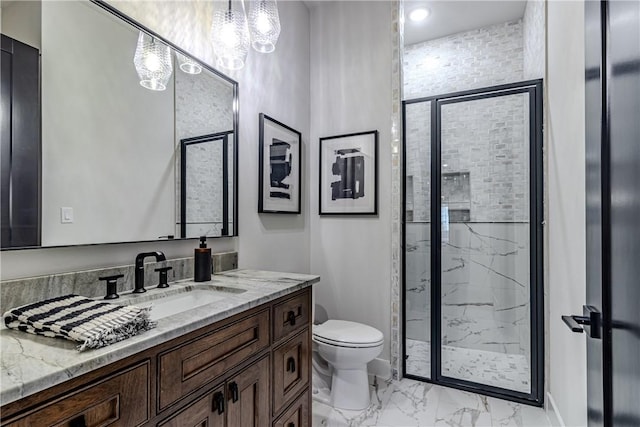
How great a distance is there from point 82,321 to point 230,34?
4.83 ft

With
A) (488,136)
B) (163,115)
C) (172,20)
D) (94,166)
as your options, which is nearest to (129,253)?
(94,166)

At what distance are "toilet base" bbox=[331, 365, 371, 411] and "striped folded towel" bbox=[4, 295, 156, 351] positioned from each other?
1519 mm

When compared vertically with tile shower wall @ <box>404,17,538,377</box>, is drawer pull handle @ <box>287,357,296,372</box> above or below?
below

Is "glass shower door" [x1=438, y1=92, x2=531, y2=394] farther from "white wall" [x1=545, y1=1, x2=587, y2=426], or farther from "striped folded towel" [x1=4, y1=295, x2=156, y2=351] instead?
"striped folded towel" [x1=4, y1=295, x2=156, y2=351]

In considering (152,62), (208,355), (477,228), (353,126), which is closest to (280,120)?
(353,126)

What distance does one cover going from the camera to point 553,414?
1.89 m

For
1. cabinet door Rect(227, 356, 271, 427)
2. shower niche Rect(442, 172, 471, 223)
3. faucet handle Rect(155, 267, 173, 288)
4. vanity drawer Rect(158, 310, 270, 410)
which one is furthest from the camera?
shower niche Rect(442, 172, 471, 223)

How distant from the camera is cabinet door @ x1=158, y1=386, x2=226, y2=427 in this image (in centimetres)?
90

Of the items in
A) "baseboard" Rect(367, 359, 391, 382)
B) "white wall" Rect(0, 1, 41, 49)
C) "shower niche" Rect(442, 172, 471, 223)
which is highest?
"white wall" Rect(0, 1, 41, 49)

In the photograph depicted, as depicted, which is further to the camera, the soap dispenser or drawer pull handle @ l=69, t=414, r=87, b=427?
the soap dispenser

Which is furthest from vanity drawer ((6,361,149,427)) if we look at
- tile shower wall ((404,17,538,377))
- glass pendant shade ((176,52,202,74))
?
tile shower wall ((404,17,538,377))

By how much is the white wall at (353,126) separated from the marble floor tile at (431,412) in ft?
1.15

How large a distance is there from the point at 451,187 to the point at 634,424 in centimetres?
193

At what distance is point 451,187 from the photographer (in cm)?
241
